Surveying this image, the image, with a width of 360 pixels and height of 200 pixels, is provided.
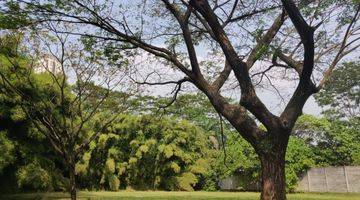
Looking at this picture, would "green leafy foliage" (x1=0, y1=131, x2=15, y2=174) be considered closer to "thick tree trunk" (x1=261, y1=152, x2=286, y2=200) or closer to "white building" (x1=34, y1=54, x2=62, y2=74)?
"white building" (x1=34, y1=54, x2=62, y2=74)

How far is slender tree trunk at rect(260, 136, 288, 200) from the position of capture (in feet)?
22.7

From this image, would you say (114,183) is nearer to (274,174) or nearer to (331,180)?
(331,180)

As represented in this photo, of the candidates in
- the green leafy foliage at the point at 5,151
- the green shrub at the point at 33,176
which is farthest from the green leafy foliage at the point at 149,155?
the green leafy foliage at the point at 5,151

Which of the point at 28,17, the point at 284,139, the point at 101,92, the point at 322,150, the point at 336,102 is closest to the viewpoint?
the point at 284,139

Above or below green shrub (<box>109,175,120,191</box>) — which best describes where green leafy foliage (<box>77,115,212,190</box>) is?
above

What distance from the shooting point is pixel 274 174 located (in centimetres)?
699

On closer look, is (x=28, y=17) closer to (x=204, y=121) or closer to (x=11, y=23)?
(x=11, y=23)

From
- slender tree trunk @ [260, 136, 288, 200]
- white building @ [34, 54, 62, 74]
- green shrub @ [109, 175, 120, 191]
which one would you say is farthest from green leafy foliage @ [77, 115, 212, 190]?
slender tree trunk @ [260, 136, 288, 200]

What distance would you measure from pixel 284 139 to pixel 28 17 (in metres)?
4.82

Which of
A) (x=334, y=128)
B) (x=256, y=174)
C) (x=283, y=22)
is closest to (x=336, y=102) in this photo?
(x=334, y=128)

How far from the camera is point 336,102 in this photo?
31453 mm

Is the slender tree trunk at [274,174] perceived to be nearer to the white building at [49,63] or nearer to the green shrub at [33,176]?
the white building at [49,63]

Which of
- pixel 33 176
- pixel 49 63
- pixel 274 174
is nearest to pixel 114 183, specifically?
pixel 33 176

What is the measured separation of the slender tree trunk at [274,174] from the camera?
6926 millimetres
